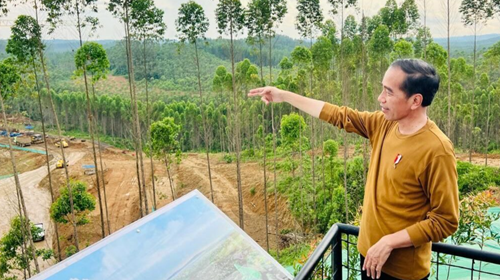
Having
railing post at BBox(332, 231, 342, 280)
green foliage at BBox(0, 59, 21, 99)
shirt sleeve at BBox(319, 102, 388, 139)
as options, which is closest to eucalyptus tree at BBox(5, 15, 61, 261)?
green foliage at BBox(0, 59, 21, 99)

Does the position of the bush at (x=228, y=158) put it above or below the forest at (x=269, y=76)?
below

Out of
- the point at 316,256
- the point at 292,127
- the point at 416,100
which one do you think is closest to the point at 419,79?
the point at 416,100

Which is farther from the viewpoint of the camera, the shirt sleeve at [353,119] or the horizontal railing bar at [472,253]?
the shirt sleeve at [353,119]

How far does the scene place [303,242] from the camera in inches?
440

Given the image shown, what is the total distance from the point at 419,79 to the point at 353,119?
1.04ft

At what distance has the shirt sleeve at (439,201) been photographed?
0.96m

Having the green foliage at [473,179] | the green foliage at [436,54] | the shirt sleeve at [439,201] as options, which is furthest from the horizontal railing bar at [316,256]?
the green foliage at [436,54]

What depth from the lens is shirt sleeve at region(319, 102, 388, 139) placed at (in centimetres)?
128

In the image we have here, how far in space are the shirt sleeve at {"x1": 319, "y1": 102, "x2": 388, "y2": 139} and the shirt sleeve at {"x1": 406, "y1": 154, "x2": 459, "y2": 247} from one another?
1.03 ft

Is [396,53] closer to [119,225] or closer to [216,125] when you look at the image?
[119,225]

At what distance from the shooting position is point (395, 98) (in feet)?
3.45

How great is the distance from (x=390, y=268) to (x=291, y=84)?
43.6 feet

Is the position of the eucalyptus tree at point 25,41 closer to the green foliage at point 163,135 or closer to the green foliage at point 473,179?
the green foliage at point 163,135

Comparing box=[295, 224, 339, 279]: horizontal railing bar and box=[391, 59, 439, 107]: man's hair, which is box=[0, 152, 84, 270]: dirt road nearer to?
box=[295, 224, 339, 279]: horizontal railing bar
